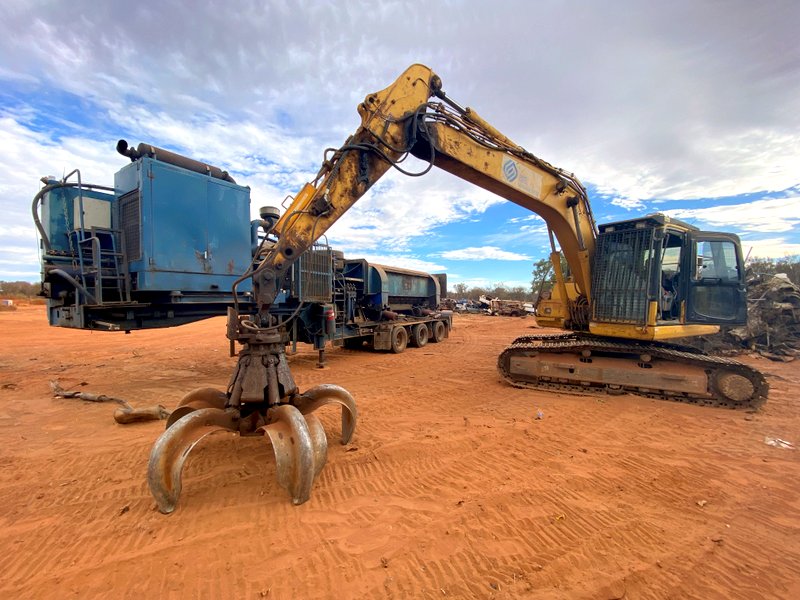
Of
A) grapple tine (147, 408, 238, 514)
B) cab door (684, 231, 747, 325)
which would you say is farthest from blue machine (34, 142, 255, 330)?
cab door (684, 231, 747, 325)

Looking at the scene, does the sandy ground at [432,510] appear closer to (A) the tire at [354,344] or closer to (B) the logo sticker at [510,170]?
(B) the logo sticker at [510,170]

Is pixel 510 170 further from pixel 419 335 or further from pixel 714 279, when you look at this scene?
pixel 419 335

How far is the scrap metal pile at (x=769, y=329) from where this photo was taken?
11281 mm

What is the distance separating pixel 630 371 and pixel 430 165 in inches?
193

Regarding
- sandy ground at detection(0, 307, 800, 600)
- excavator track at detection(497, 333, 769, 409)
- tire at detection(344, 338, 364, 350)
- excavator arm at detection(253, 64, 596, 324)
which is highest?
excavator arm at detection(253, 64, 596, 324)

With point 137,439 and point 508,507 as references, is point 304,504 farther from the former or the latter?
point 137,439

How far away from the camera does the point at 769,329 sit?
11398 mm

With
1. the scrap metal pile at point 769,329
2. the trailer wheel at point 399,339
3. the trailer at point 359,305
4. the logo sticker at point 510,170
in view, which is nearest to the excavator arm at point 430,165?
the logo sticker at point 510,170

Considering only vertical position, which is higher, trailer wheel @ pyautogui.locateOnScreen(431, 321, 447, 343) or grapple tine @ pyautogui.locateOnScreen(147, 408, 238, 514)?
grapple tine @ pyautogui.locateOnScreen(147, 408, 238, 514)

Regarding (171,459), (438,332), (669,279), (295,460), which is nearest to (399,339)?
(438,332)

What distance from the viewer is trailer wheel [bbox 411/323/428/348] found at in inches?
538

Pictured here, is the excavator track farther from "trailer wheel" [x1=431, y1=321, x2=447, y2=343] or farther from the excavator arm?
"trailer wheel" [x1=431, y1=321, x2=447, y2=343]

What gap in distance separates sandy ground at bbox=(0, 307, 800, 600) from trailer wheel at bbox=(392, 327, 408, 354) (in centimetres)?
613

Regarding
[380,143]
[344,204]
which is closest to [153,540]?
[344,204]
